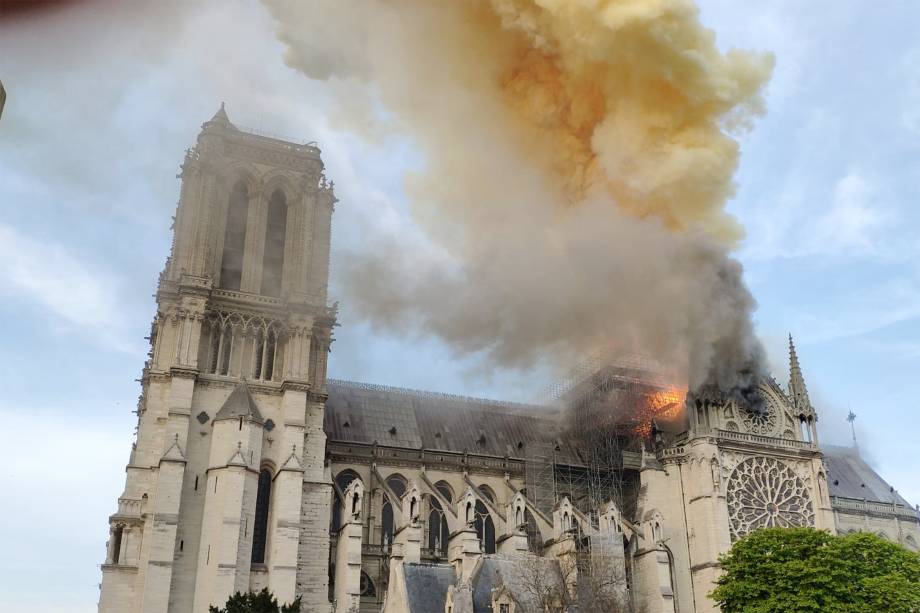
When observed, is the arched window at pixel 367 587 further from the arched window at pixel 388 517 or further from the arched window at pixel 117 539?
the arched window at pixel 117 539

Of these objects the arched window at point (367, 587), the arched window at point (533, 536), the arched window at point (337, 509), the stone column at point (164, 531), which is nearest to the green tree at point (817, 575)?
the arched window at point (533, 536)

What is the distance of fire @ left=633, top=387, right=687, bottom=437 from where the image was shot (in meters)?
54.2

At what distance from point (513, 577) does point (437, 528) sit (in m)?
10.6

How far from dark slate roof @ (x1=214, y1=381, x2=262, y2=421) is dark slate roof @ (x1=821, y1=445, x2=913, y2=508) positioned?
142ft

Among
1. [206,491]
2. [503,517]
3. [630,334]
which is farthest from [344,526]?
[630,334]

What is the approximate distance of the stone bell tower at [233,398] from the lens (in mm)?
42344

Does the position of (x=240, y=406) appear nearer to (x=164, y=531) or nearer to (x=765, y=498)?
(x=164, y=531)

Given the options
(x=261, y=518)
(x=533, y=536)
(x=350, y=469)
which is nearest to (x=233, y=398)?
(x=261, y=518)

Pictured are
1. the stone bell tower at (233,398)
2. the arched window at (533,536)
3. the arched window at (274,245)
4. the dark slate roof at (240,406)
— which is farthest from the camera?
the arched window at (274,245)

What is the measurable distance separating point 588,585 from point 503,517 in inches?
499

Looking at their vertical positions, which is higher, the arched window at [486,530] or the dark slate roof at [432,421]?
the dark slate roof at [432,421]

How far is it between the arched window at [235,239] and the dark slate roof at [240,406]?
263 inches

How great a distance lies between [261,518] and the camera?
4553cm

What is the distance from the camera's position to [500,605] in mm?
39500
